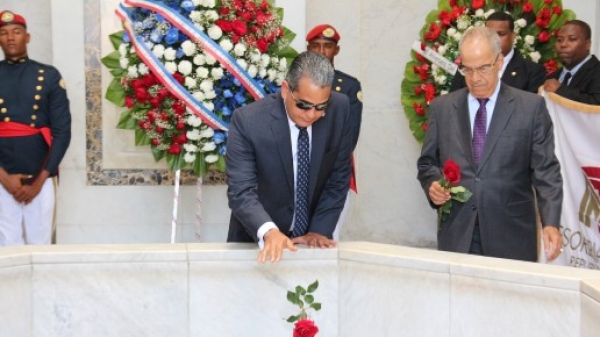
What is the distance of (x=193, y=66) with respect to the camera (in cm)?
572

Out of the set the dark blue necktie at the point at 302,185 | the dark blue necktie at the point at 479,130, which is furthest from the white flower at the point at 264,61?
the dark blue necktie at the point at 302,185

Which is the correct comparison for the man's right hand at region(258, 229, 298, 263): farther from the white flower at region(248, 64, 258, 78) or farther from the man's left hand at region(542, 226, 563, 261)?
the white flower at region(248, 64, 258, 78)

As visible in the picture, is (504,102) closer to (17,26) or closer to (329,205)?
(329,205)

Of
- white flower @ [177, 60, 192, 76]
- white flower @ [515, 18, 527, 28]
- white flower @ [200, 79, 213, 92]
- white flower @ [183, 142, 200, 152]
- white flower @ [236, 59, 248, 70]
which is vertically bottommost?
white flower @ [183, 142, 200, 152]

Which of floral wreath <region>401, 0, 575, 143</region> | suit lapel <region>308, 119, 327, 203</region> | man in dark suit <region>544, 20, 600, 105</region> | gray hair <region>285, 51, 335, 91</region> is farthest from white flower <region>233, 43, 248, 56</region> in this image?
gray hair <region>285, 51, 335, 91</region>

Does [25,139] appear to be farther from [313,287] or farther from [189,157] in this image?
[313,287]

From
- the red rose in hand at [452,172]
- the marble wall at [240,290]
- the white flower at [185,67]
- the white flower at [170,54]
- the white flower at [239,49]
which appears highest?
the white flower at [239,49]

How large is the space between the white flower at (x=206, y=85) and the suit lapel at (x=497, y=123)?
2.21 meters

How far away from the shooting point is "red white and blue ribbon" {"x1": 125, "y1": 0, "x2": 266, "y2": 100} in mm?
→ 5594

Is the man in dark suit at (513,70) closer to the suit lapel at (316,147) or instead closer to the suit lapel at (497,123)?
the suit lapel at (497,123)

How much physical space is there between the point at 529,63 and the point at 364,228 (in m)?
2.51

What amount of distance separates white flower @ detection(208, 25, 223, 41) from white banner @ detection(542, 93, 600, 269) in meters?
2.03

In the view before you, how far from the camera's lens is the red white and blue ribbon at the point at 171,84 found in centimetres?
560

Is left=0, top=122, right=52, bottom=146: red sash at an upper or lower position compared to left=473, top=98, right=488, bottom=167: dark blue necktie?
lower
